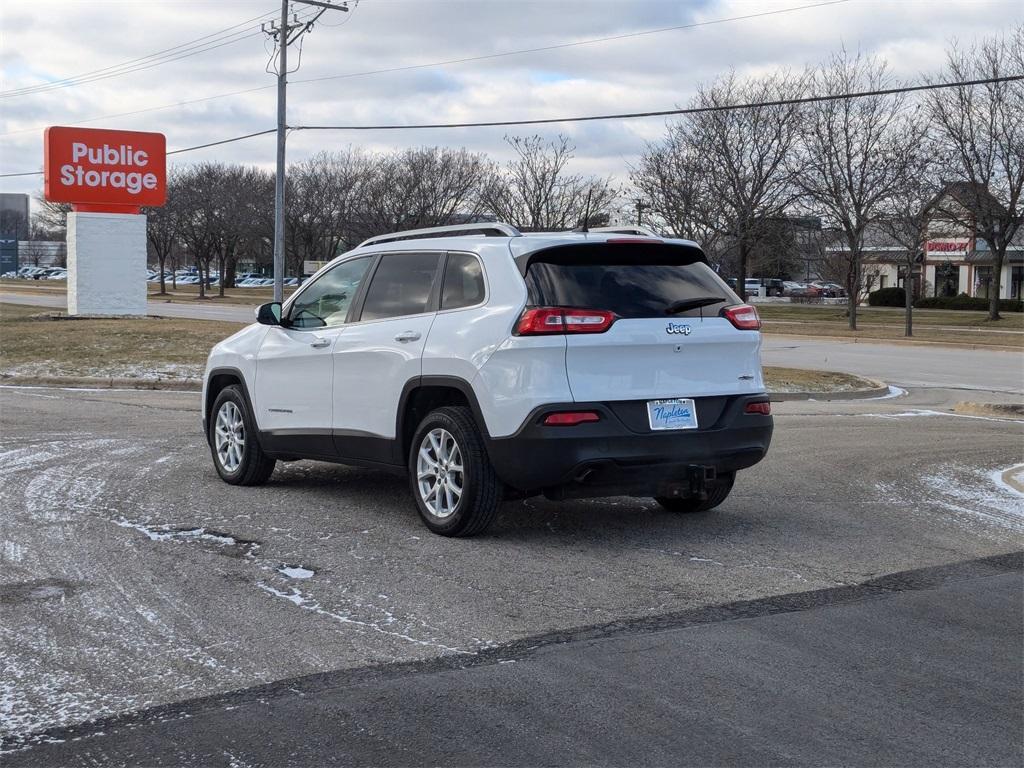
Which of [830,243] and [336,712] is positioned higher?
[830,243]

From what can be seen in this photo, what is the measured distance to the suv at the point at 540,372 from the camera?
6.80 metres

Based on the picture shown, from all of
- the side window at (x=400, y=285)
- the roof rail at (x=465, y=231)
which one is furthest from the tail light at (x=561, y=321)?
the side window at (x=400, y=285)

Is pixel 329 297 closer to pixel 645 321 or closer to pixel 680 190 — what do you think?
pixel 645 321

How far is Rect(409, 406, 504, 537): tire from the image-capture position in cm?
700

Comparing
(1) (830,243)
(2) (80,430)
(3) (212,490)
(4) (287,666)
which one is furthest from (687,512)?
(1) (830,243)

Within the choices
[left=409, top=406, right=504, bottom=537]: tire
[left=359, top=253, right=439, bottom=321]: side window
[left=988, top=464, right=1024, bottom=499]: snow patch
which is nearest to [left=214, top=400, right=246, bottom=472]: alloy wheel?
[left=359, top=253, right=439, bottom=321]: side window

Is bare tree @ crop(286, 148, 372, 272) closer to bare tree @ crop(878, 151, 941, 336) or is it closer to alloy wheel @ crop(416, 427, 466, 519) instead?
bare tree @ crop(878, 151, 941, 336)

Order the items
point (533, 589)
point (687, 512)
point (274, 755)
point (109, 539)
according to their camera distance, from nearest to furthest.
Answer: point (274, 755) → point (533, 589) → point (109, 539) → point (687, 512)

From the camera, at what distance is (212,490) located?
28.9 feet

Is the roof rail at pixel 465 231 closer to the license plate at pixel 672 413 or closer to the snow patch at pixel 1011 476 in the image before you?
the license plate at pixel 672 413

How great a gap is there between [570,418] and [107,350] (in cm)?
1635

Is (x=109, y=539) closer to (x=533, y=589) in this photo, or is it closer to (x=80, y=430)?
(x=533, y=589)

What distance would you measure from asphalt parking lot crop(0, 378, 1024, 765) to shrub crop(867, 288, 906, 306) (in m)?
59.5

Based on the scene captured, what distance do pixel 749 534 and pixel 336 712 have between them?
3.94 m
